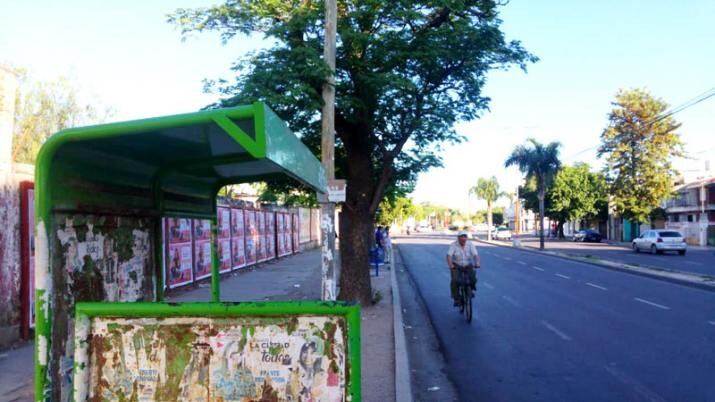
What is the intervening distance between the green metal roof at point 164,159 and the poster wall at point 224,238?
1326 cm

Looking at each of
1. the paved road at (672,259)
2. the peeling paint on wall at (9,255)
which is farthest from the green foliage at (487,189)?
the peeling paint on wall at (9,255)

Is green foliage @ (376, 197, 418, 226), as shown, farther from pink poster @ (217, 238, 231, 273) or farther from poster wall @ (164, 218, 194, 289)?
poster wall @ (164, 218, 194, 289)

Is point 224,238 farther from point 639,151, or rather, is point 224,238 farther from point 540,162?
point 639,151

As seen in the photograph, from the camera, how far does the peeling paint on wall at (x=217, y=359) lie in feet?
10.8

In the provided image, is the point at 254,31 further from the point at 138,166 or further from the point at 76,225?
the point at 76,225

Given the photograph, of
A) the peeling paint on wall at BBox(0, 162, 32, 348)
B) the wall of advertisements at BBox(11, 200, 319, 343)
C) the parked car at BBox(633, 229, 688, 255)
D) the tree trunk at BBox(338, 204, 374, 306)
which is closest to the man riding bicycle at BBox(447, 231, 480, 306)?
the tree trunk at BBox(338, 204, 374, 306)

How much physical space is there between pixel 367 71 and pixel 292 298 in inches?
229

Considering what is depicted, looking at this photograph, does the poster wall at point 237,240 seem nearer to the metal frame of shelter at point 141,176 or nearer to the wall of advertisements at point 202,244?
the wall of advertisements at point 202,244

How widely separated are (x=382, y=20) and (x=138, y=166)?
7463 mm

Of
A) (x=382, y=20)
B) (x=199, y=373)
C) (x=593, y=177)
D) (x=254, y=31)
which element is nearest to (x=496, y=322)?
(x=382, y=20)

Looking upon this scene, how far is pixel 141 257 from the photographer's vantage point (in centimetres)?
484

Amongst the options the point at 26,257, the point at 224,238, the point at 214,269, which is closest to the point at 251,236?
the point at 224,238

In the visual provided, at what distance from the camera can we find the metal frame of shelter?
316cm

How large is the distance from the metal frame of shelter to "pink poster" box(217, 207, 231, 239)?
1392 centimetres
